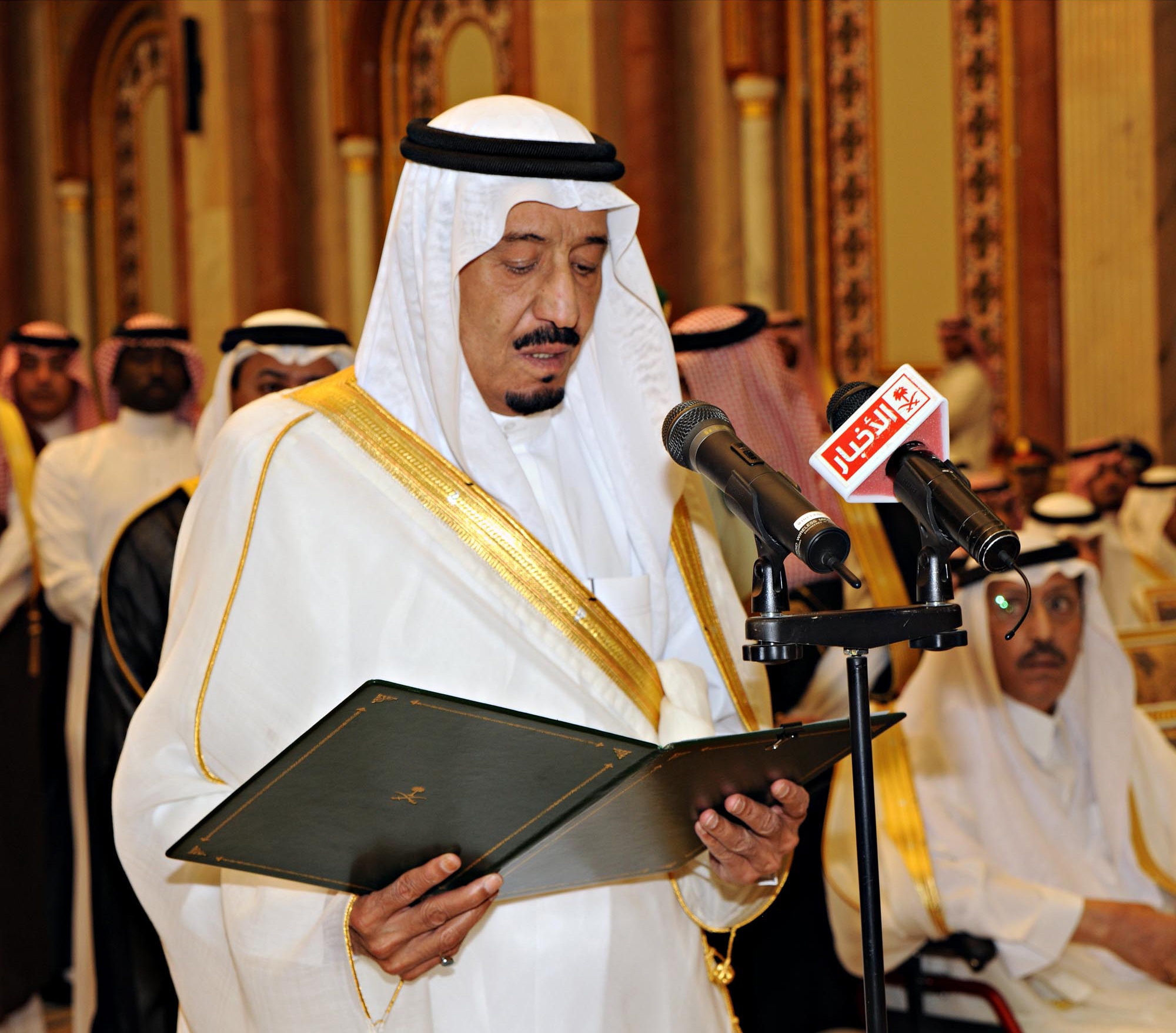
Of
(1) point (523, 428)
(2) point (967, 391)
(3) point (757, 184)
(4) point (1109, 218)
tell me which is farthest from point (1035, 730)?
(3) point (757, 184)

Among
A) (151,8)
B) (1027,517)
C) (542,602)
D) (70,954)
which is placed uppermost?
(151,8)

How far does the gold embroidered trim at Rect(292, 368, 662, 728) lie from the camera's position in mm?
1815

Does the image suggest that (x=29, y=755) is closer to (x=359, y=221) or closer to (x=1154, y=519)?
(x=1154, y=519)

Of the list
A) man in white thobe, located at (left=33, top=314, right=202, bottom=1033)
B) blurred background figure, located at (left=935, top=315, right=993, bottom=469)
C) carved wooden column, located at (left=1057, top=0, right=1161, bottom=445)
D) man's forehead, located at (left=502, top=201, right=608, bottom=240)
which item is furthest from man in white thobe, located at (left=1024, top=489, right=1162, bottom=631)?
man's forehead, located at (left=502, top=201, right=608, bottom=240)

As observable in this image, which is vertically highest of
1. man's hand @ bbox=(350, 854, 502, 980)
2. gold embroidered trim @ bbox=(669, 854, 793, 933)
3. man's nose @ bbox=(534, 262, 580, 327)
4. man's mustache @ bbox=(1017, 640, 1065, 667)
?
man's nose @ bbox=(534, 262, 580, 327)

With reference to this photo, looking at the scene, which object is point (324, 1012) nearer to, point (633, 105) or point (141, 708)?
point (141, 708)

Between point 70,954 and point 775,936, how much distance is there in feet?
9.78

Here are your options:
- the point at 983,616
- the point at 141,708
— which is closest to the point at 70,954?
the point at 983,616

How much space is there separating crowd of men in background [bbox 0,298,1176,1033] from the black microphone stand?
91cm

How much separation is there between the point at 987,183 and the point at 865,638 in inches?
288

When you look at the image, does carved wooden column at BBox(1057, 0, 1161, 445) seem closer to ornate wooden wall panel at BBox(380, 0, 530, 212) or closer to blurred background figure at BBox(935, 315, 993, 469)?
blurred background figure at BBox(935, 315, 993, 469)

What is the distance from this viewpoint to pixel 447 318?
189 cm

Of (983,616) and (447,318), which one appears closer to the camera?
(447,318)

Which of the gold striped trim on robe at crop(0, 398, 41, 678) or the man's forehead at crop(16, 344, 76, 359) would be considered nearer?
the gold striped trim on robe at crop(0, 398, 41, 678)
